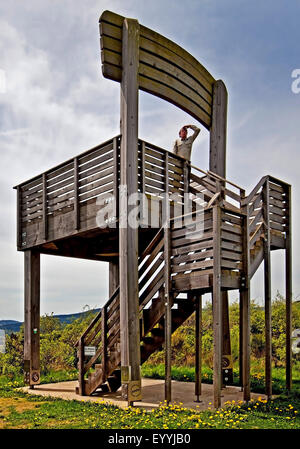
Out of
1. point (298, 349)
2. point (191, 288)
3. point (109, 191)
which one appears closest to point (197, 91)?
point (109, 191)

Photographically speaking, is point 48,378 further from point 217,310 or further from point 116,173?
point 217,310

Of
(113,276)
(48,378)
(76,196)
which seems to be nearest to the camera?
(76,196)

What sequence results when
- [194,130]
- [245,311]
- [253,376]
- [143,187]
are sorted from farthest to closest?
[253,376] → [194,130] → [143,187] → [245,311]

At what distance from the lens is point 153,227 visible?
1034cm

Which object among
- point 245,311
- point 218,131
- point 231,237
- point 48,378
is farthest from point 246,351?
point 48,378

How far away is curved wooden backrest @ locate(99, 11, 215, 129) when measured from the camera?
9.68m

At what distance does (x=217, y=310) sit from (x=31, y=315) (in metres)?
5.86

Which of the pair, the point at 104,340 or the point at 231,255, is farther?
the point at 104,340

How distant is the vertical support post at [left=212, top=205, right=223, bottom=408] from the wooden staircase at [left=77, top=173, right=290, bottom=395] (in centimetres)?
8

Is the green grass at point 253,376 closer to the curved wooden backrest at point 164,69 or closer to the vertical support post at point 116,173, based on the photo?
the vertical support post at point 116,173

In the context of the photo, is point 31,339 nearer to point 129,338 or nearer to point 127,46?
point 129,338

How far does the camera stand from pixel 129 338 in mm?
9219

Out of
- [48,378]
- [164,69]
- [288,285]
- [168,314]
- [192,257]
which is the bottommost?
[48,378]

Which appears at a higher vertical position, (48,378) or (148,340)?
(148,340)
